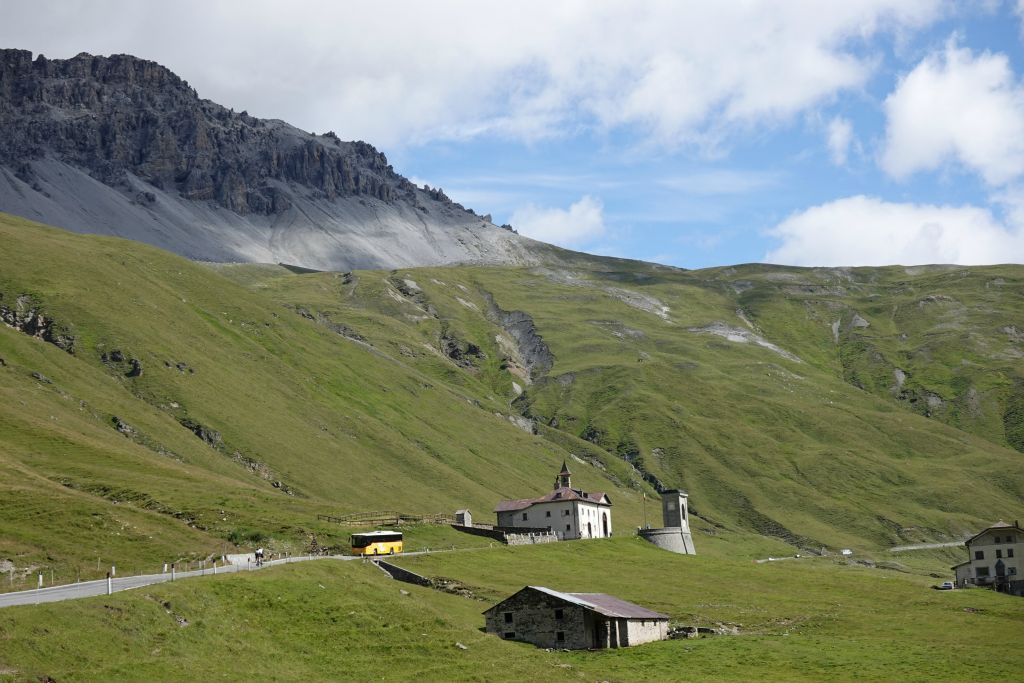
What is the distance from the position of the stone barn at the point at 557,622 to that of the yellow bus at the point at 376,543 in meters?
21.9

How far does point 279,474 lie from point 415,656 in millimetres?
115388

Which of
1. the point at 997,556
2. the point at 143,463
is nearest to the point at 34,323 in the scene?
the point at 143,463

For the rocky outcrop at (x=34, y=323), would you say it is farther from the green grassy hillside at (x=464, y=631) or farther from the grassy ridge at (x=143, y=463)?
the green grassy hillside at (x=464, y=631)

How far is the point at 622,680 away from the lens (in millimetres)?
63469

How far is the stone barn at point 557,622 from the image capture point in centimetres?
7481

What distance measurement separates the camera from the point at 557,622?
247ft

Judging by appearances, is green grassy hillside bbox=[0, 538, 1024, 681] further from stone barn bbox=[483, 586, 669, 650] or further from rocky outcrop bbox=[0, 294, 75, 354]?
rocky outcrop bbox=[0, 294, 75, 354]

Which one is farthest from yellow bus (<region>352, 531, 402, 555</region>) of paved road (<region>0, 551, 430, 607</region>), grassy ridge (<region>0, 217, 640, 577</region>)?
paved road (<region>0, 551, 430, 607</region>)

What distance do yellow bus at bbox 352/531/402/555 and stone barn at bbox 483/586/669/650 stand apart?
21.9m

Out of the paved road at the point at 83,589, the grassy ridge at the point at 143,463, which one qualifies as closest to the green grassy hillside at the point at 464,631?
the paved road at the point at 83,589

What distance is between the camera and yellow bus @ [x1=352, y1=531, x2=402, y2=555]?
316ft

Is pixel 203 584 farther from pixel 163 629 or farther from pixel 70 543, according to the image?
pixel 70 543

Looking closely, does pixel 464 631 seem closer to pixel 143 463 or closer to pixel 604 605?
pixel 604 605

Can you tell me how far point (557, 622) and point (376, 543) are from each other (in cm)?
2598
